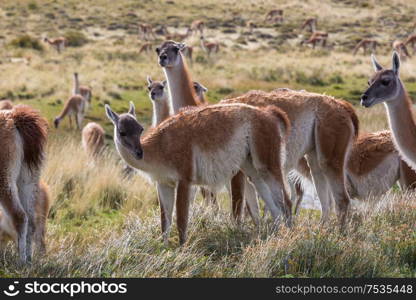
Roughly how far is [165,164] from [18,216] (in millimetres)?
1407

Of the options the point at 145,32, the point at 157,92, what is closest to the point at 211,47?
the point at 145,32

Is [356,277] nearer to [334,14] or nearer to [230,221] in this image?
[230,221]

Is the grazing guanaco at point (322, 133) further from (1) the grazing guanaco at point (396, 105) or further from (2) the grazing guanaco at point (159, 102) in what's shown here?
(2) the grazing guanaco at point (159, 102)

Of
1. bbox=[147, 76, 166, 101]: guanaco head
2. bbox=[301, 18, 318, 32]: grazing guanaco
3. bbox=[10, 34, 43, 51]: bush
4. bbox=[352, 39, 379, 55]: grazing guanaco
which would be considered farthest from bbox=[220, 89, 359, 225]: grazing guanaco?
bbox=[301, 18, 318, 32]: grazing guanaco

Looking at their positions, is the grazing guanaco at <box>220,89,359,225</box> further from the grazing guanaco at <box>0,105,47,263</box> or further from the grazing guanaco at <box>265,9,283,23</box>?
the grazing guanaco at <box>265,9,283,23</box>

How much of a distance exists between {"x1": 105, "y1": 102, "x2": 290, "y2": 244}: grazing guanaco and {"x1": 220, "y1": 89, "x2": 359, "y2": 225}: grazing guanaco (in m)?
0.54

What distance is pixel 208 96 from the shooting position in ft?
70.4

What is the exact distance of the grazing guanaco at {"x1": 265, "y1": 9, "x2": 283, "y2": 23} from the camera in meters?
53.5

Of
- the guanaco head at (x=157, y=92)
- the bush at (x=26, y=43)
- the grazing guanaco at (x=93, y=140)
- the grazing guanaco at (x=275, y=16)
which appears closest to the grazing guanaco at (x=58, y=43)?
the bush at (x=26, y=43)

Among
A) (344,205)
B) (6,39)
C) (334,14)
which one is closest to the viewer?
(344,205)

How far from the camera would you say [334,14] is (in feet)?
199

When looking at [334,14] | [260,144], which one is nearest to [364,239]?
[260,144]

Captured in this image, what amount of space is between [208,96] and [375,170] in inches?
531

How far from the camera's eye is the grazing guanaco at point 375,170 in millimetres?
8188
